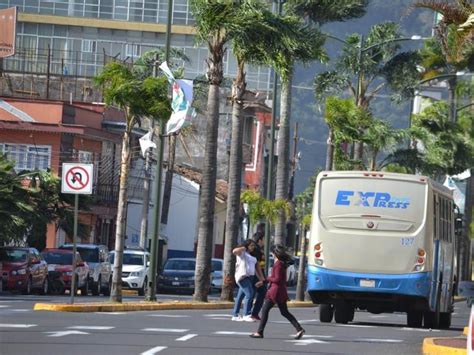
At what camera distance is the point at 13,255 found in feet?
151

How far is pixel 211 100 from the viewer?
4072 centimetres

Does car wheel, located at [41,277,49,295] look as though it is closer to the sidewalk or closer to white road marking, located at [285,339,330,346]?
white road marking, located at [285,339,330,346]

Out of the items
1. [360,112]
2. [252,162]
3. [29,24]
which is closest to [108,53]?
[29,24]

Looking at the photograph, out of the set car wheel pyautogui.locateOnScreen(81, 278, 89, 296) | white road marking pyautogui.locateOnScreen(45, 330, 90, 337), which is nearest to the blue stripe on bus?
white road marking pyautogui.locateOnScreen(45, 330, 90, 337)

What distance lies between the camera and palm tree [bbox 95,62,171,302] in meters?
34.2

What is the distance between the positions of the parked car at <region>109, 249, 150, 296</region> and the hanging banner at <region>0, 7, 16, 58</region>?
47.2ft

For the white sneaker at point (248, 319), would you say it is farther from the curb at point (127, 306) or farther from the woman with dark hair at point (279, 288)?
the woman with dark hair at point (279, 288)

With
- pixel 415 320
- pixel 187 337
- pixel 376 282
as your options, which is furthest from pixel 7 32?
pixel 187 337

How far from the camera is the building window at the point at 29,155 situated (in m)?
64.4

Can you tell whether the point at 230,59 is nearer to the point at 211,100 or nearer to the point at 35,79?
the point at 35,79

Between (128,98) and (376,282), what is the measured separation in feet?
25.5

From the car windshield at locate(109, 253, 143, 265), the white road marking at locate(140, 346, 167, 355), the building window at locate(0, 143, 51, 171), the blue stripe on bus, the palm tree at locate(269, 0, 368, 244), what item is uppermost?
the palm tree at locate(269, 0, 368, 244)

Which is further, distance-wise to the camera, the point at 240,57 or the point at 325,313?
the point at 240,57

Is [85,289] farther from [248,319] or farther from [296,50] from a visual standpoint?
[248,319]
